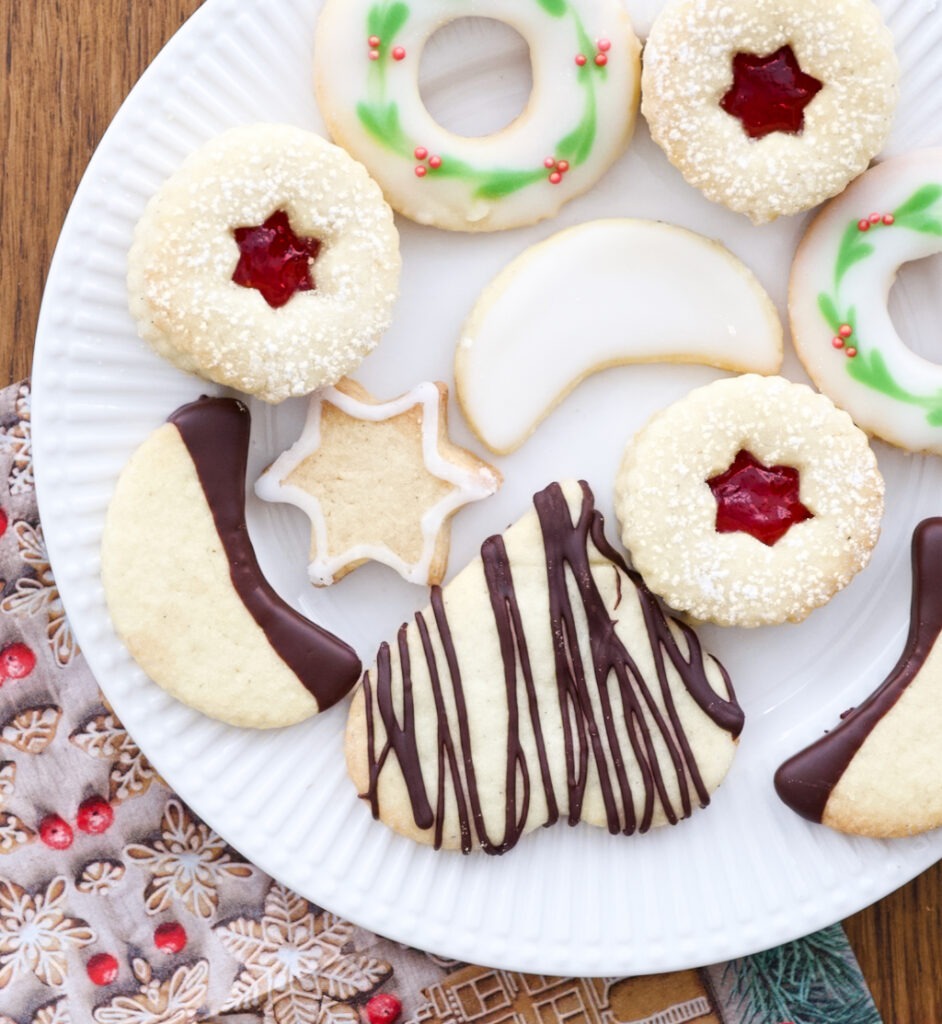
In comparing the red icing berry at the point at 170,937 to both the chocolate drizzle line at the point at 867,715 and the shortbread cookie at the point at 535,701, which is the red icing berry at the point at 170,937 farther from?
the chocolate drizzle line at the point at 867,715

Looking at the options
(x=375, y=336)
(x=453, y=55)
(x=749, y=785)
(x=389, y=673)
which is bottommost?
(x=749, y=785)

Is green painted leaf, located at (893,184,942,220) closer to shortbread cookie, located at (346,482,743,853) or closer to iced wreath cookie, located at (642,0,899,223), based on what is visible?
iced wreath cookie, located at (642,0,899,223)

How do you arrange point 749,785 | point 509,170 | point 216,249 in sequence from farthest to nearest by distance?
point 749,785, point 509,170, point 216,249

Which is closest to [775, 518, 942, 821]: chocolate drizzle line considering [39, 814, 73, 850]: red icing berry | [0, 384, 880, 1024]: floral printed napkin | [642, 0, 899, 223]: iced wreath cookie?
[0, 384, 880, 1024]: floral printed napkin

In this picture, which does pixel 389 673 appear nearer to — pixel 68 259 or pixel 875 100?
pixel 68 259

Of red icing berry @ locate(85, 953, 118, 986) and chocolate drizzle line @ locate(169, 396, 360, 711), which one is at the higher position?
chocolate drizzle line @ locate(169, 396, 360, 711)

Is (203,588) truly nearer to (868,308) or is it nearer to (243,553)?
(243,553)

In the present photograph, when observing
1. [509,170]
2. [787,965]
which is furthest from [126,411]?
[787,965]
